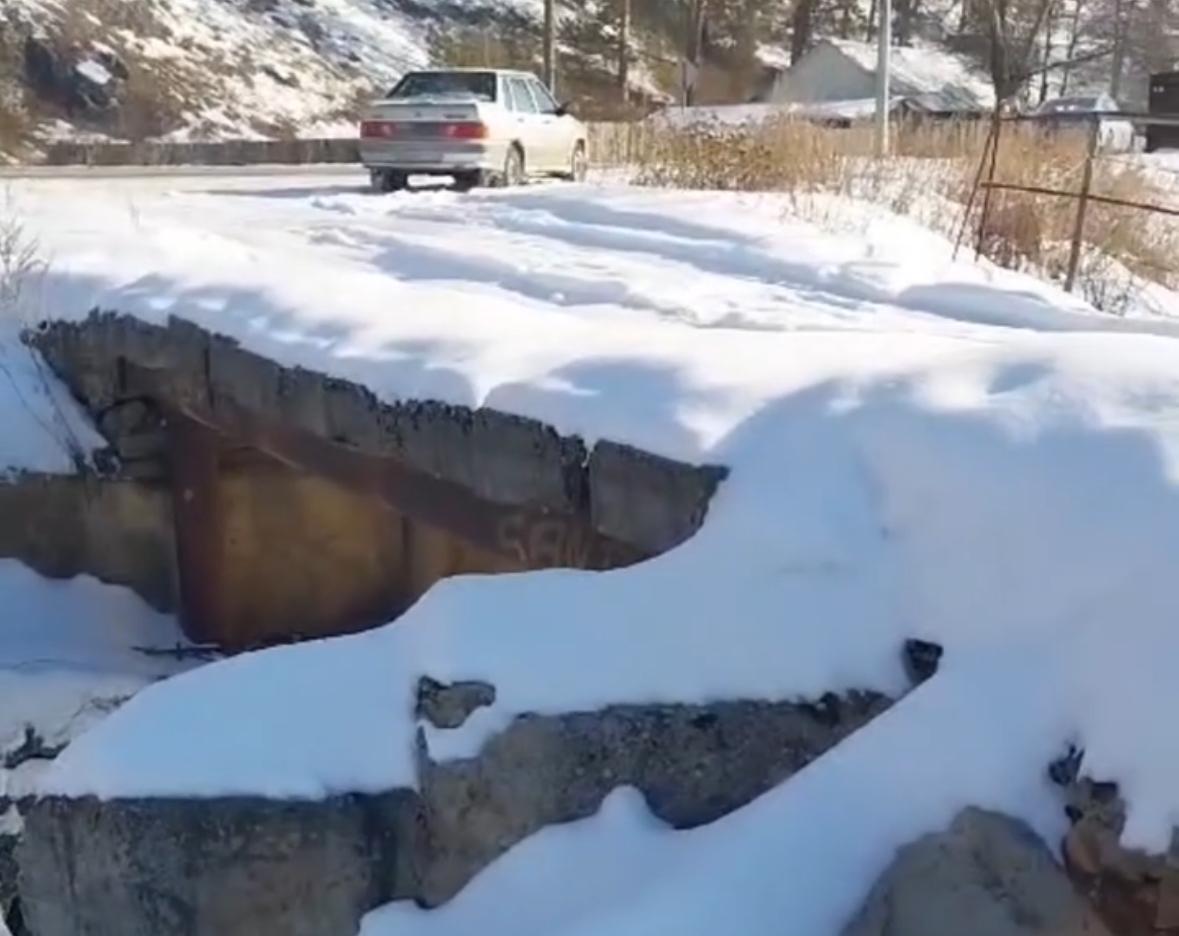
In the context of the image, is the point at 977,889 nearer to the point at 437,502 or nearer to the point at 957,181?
the point at 437,502

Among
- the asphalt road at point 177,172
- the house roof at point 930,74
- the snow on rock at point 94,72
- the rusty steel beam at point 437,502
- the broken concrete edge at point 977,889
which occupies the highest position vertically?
the broken concrete edge at point 977,889

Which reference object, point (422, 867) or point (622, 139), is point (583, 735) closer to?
point (422, 867)

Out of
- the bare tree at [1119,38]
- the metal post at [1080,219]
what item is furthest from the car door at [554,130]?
the bare tree at [1119,38]

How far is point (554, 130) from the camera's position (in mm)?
20078

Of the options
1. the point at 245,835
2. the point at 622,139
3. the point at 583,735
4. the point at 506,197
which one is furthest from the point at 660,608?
the point at 622,139

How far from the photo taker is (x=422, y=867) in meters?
3.63

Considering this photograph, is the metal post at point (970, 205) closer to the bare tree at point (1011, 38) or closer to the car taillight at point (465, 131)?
the car taillight at point (465, 131)

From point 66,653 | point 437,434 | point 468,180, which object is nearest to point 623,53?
point 468,180

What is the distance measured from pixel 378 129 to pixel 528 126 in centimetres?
206

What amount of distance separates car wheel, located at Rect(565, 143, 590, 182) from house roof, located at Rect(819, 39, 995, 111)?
2745 cm

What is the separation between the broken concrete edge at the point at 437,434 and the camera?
13.8 ft

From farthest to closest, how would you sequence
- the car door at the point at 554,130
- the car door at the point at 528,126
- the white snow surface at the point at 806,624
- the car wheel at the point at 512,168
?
1. the car door at the point at 554,130
2. the car door at the point at 528,126
3. the car wheel at the point at 512,168
4. the white snow surface at the point at 806,624

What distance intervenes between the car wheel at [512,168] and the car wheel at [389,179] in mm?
1148

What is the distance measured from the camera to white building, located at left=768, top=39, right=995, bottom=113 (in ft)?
153
